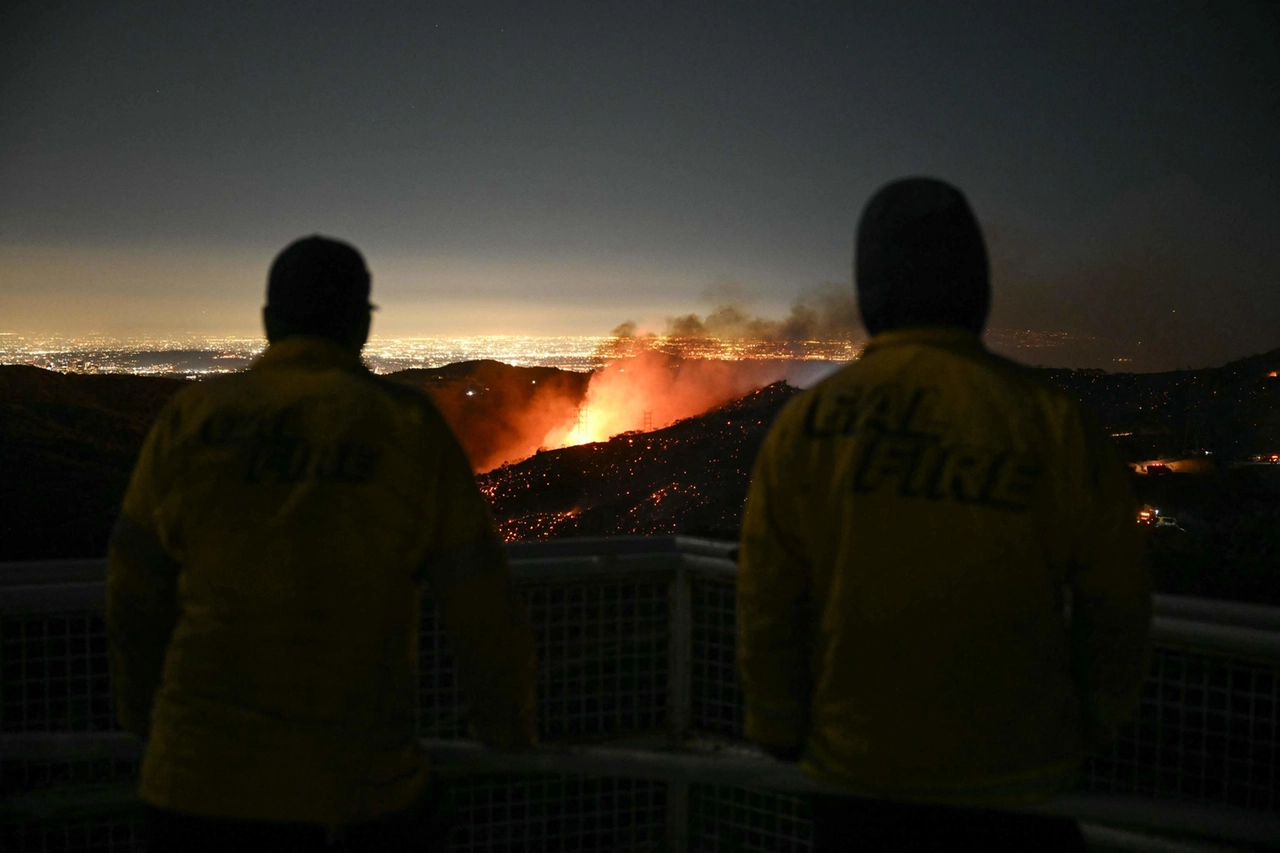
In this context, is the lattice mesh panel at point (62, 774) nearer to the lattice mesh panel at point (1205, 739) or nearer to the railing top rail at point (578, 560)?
the railing top rail at point (578, 560)

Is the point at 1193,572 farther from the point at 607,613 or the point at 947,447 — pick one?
the point at 947,447

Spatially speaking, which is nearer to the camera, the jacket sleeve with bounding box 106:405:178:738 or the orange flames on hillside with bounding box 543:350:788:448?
the jacket sleeve with bounding box 106:405:178:738

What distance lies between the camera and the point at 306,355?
2.13 m

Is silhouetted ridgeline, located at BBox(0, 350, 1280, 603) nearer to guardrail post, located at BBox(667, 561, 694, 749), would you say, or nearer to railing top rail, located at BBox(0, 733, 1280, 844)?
guardrail post, located at BBox(667, 561, 694, 749)

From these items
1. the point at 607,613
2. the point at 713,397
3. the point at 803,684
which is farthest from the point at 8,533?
the point at 713,397

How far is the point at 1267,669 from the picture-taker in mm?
2734

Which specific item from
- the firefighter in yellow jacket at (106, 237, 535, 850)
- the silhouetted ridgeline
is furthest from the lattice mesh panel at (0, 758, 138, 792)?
the silhouetted ridgeline

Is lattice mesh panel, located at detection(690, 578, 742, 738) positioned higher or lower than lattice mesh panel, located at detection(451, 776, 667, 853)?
higher

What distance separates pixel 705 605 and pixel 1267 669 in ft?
6.37

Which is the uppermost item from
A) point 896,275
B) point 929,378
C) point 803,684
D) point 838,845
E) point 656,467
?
point 896,275

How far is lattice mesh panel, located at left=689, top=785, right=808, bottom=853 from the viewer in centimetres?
354

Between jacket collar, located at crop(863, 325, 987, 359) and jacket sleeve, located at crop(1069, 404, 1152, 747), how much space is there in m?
0.28

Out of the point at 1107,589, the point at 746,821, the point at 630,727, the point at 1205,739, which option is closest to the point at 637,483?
the point at 630,727

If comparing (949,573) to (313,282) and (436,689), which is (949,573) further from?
(436,689)
